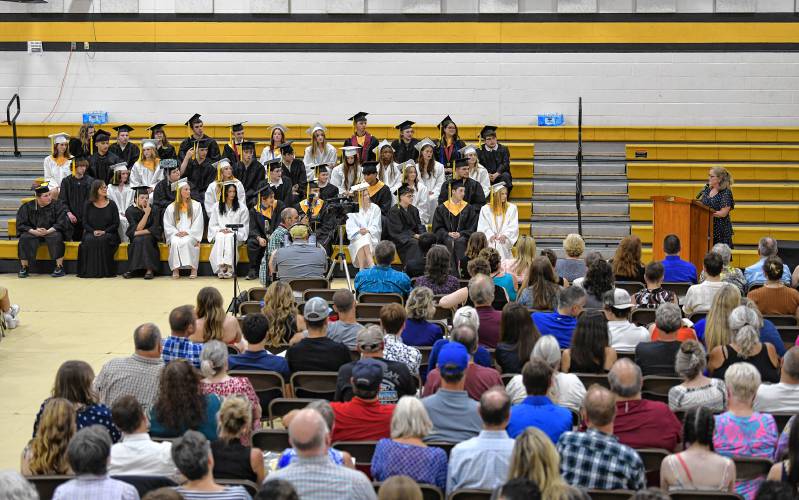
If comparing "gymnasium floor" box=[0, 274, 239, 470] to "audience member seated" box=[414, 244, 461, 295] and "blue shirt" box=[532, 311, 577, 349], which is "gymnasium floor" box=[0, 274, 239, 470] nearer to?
"audience member seated" box=[414, 244, 461, 295]

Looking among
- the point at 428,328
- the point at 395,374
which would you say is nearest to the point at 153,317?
the point at 428,328

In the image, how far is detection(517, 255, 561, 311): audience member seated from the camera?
7977mm

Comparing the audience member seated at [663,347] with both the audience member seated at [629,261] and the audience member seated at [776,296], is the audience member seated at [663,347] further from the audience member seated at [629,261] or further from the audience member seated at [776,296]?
the audience member seated at [629,261]

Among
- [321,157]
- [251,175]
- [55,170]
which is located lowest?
[251,175]

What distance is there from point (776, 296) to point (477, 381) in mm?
3401

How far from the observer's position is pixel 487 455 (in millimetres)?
4879

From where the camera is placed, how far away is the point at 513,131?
17.0 meters

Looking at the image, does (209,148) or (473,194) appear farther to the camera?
(209,148)

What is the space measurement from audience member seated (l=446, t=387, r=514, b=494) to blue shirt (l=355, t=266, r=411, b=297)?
13.8 feet

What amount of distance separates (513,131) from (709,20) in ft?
12.0

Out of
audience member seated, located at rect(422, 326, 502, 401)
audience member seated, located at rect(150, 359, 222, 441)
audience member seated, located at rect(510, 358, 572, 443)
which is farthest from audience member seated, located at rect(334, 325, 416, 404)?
audience member seated, located at rect(510, 358, 572, 443)

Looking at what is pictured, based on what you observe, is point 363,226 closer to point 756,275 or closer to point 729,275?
point 756,275

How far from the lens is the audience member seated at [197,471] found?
4.49 metres

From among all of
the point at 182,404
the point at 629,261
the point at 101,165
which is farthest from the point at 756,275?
the point at 101,165
